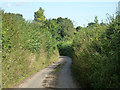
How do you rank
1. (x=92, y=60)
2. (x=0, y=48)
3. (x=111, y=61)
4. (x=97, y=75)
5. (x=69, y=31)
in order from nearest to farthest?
(x=111, y=61), (x=97, y=75), (x=92, y=60), (x=0, y=48), (x=69, y=31)

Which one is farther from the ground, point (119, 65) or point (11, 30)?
point (11, 30)

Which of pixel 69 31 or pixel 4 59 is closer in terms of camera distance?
pixel 4 59

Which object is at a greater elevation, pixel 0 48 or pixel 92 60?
pixel 0 48

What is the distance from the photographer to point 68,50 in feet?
196

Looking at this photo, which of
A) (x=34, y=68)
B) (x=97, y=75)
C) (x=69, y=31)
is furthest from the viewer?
(x=69, y=31)

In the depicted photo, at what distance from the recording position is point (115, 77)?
696cm

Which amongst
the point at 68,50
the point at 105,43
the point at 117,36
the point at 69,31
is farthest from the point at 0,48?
the point at 69,31

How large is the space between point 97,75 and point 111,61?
3.78 feet

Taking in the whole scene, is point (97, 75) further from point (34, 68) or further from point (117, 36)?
point (34, 68)

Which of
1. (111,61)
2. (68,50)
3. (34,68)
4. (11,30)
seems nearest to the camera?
(111,61)

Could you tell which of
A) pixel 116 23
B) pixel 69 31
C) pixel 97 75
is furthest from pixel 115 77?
pixel 69 31

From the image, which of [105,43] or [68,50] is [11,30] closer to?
[105,43]

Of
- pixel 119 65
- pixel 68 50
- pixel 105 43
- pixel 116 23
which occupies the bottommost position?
pixel 68 50

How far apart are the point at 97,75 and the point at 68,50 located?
51.4 m
